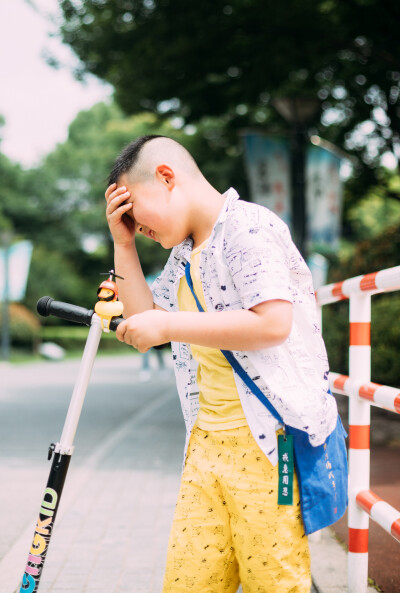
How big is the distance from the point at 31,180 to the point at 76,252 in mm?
6319

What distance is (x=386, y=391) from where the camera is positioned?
250 cm

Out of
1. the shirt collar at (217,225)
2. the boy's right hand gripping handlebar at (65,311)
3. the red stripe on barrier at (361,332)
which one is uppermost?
the red stripe on barrier at (361,332)

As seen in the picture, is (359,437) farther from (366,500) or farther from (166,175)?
(166,175)

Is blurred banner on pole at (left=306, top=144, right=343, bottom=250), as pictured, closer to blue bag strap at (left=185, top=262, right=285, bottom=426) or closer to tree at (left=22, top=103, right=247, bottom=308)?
blue bag strap at (left=185, top=262, right=285, bottom=426)

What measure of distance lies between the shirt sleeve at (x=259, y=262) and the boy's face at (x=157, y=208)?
160 millimetres

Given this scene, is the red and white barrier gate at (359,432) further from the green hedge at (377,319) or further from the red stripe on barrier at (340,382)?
the green hedge at (377,319)

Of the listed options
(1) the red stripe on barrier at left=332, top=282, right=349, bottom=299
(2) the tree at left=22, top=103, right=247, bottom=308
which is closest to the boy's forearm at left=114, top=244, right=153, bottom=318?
(1) the red stripe on barrier at left=332, top=282, right=349, bottom=299

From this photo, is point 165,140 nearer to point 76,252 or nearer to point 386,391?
point 386,391

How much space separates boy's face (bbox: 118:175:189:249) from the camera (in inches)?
75.6

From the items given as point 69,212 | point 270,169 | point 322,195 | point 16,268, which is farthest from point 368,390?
point 69,212

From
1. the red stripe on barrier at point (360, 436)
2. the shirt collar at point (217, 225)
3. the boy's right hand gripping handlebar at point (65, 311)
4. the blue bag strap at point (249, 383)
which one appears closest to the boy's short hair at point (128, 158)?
the shirt collar at point (217, 225)

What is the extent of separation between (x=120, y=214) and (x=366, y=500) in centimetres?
146

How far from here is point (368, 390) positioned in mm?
2703

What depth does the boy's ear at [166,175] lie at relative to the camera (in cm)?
191
